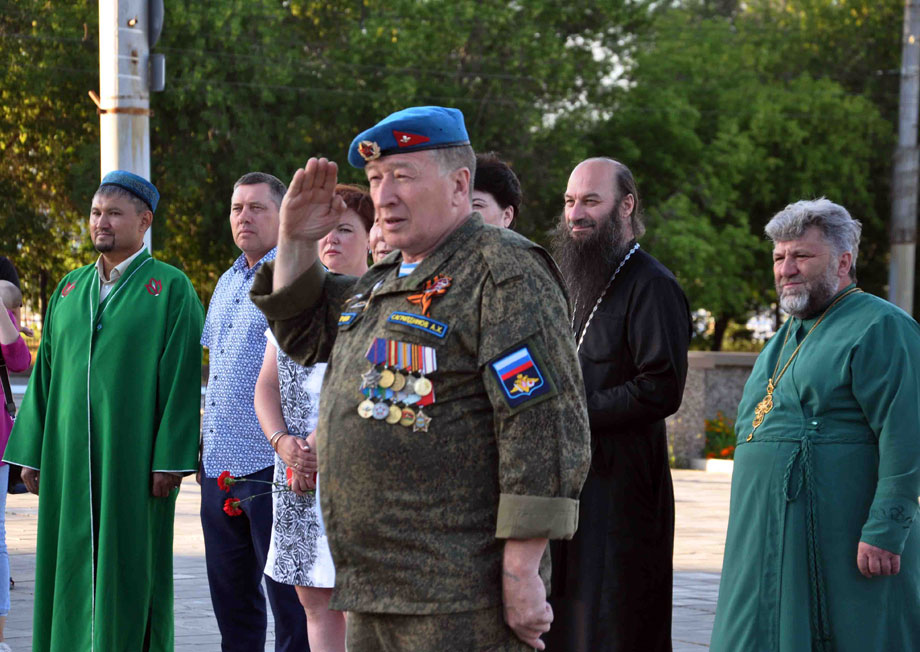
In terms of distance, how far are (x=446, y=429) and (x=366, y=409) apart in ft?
0.66

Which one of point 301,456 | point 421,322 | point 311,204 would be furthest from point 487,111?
point 421,322

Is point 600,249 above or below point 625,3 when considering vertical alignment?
below

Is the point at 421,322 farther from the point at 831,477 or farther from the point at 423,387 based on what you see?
the point at 831,477

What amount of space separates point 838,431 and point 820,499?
0.24m

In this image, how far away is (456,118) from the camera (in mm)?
3416

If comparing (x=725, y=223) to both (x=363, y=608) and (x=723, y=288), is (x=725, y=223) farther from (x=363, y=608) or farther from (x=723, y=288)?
(x=363, y=608)

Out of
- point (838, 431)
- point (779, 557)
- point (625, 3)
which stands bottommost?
point (779, 557)

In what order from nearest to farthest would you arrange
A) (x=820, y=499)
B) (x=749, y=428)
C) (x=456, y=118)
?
1. (x=456, y=118)
2. (x=820, y=499)
3. (x=749, y=428)

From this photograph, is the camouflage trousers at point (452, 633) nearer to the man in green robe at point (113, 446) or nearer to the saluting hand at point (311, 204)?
the saluting hand at point (311, 204)

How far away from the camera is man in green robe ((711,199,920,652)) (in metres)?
4.59

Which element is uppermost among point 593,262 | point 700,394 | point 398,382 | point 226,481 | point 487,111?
point 487,111

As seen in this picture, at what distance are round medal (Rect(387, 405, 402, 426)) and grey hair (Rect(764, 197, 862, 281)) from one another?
222cm

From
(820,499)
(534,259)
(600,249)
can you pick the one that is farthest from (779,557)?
(534,259)

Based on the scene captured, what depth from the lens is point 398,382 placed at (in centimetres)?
319
